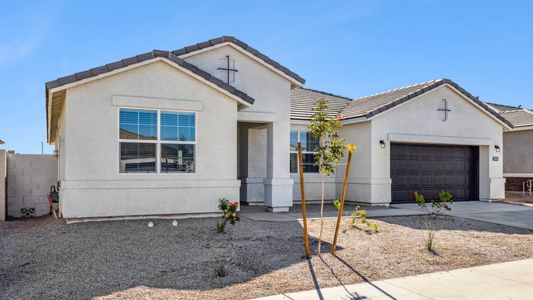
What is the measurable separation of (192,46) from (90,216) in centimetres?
565

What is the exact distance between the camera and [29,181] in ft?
47.7

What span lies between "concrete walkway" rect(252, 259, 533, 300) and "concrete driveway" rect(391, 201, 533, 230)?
534cm

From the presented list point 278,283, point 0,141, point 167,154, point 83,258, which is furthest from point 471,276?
point 0,141

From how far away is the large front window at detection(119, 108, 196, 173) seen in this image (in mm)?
10812

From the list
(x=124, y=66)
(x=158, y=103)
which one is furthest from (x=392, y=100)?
(x=124, y=66)

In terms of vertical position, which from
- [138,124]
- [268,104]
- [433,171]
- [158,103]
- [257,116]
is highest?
[268,104]

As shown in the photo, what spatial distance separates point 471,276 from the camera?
7055 millimetres

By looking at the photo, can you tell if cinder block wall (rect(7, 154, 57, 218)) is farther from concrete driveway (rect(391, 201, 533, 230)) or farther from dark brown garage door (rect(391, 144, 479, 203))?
dark brown garage door (rect(391, 144, 479, 203))

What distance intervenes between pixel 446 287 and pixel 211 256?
3.90 meters

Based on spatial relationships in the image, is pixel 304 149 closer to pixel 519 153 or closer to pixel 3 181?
pixel 3 181

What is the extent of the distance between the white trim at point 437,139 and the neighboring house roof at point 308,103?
3.13m

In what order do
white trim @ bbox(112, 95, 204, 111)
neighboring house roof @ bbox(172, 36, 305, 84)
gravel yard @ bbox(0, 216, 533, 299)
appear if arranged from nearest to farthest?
gravel yard @ bbox(0, 216, 533, 299), white trim @ bbox(112, 95, 204, 111), neighboring house roof @ bbox(172, 36, 305, 84)

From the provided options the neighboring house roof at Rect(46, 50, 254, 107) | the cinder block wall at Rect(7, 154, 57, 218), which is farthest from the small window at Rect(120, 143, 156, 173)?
the cinder block wall at Rect(7, 154, 57, 218)

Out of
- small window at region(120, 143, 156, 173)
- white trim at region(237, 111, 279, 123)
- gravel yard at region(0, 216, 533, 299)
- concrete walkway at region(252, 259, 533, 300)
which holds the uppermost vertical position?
white trim at region(237, 111, 279, 123)
